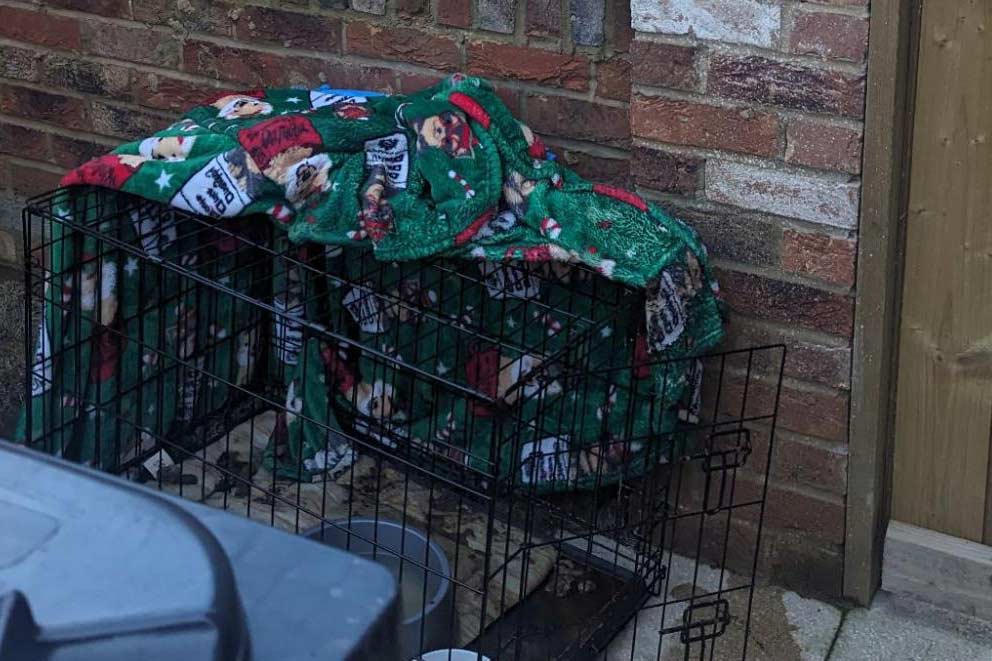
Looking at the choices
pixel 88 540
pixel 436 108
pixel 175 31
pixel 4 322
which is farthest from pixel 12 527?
pixel 4 322

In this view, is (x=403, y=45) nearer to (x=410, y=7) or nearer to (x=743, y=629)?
(x=410, y=7)

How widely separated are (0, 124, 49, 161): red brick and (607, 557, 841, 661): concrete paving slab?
1.95 meters

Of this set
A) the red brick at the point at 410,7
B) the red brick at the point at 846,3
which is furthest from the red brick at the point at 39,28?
the red brick at the point at 846,3

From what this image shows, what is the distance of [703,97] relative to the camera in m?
2.79

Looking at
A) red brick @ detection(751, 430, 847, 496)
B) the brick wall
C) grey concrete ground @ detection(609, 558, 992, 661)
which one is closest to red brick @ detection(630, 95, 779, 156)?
the brick wall

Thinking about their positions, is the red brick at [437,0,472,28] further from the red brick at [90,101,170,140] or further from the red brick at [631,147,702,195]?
the red brick at [90,101,170,140]

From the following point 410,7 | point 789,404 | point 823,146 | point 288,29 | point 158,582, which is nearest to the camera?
point 158,582

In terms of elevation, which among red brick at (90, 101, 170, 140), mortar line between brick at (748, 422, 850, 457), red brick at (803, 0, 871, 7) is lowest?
mortar line between brick at (748, 422, 850, 457)

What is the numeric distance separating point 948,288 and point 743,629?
2.56 ft

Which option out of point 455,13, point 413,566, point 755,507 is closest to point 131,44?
point 455,13

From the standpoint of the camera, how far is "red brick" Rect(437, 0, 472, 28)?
10.1 ft

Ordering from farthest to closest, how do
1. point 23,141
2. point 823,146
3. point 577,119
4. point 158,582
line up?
point 23,141 → point 577,119 → point 823,146 → point 158,582

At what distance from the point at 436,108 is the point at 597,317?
509mm

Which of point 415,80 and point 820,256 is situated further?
point 415,80
